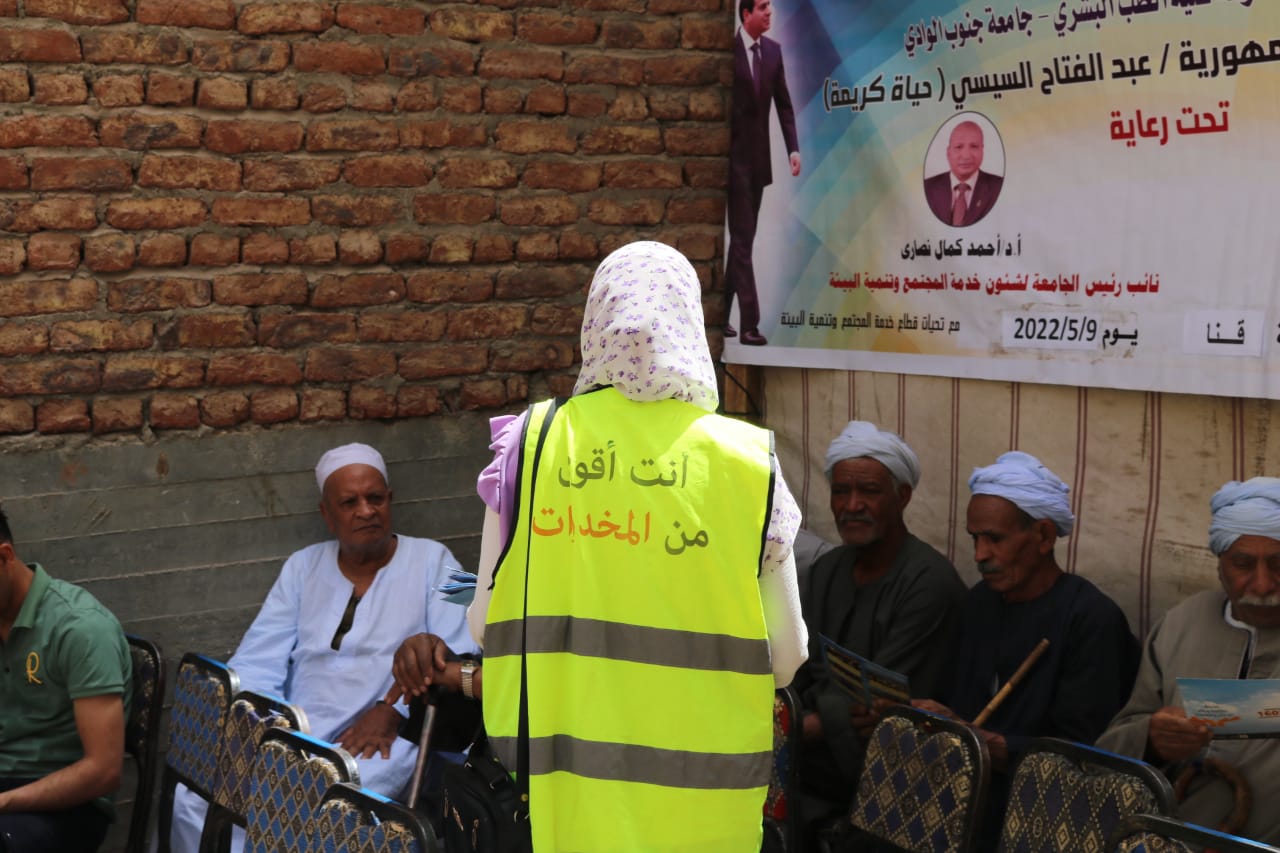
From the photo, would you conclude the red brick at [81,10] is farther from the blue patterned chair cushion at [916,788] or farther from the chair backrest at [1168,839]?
the chair backrest at [1168,839]

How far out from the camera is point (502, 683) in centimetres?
261

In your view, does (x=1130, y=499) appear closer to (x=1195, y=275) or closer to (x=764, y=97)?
(x=1195, y=275)

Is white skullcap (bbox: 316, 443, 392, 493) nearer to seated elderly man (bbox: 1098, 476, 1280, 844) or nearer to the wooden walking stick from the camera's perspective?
the wooden walking stick

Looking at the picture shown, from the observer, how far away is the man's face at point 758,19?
5.12m

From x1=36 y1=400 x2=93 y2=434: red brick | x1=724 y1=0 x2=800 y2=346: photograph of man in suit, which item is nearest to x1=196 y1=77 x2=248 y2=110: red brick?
x1=36 y1=400 x2=93 y2=434: red brick

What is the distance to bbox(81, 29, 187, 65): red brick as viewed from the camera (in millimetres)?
4180

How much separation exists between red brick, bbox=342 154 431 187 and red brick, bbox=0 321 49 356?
1.07 meters

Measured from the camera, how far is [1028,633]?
147 inches

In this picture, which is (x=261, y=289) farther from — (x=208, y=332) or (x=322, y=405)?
(x=322, y=405)

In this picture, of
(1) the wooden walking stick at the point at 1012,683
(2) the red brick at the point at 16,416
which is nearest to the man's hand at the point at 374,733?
(2) the red brick at the point at 16,416

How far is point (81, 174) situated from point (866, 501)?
2557 mm

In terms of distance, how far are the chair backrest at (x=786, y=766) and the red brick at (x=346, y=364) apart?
1900 millimetres

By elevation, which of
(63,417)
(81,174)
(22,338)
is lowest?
(63,417)

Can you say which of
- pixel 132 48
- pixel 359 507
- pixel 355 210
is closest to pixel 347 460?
pixel 359 507
